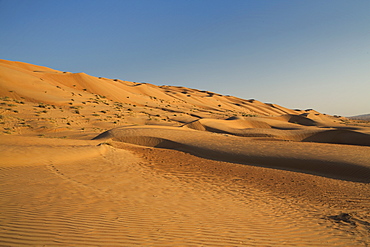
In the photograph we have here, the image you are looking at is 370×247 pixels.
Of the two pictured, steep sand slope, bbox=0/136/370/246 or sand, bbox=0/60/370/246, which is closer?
steep sand slope, bbox=0/136/370/246

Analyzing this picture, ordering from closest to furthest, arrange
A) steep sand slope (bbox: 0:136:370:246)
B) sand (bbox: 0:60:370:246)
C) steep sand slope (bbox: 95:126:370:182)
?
steep sand slope (bbox: 0:136:370:246)
sand (bbox: 0:60:370:246)
steep sand slope (bbox: 95:126:370:182)

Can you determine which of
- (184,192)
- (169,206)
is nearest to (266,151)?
(184,192)

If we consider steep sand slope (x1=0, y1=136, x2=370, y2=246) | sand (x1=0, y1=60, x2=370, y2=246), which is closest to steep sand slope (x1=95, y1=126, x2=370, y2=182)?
sand (x1=0, y1=60, x2=370, y2=246)

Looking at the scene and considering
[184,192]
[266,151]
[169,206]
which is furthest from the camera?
[266,151]

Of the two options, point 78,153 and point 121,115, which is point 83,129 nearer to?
point 121,115

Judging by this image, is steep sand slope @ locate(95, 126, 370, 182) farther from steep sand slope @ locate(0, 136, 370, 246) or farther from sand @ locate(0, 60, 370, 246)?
steep sand slope @ locate(0, 136, 370, 246)

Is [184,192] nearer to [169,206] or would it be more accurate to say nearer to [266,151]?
[169,206]

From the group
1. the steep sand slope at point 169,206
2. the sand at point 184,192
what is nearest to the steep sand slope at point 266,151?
the sand at point 184,192

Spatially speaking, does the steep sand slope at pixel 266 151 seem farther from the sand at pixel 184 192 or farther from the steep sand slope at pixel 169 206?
the steep sand slope at pixel 169 206

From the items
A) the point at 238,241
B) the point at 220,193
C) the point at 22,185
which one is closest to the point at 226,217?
the point at 238,241

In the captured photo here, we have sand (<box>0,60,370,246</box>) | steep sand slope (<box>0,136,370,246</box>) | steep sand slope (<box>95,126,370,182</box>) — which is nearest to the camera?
steep sand slope (<box>0,136,370,246</box>)

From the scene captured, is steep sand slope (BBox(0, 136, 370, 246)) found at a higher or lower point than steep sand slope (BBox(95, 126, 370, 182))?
lower

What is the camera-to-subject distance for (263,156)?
44.3ft

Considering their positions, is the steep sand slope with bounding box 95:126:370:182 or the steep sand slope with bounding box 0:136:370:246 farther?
the steep sand slope with bounding box 95:126:370:182
